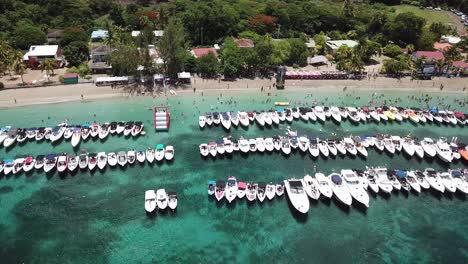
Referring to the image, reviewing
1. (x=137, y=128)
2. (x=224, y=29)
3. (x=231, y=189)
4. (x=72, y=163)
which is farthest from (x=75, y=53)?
(x=231, y=189)

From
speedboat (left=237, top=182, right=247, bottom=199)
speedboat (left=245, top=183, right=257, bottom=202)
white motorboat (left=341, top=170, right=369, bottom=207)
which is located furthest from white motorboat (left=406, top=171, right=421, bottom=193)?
speedboat (left=237, top=182, right=247, bottom=199)

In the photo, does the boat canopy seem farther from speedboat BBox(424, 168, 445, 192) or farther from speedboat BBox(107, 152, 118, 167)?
speedboat BBox(107, 152, 118, 167)

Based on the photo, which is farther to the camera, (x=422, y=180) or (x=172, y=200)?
(x=422, y=180)

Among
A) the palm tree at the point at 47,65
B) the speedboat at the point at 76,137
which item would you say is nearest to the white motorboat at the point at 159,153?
the speedboat at the point at 76,137

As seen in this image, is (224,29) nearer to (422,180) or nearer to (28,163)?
(28,163)

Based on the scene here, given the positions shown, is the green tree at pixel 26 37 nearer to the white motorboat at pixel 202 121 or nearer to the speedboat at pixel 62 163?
the speedboat at pixel 62 163

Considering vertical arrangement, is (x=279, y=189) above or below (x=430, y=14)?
below
